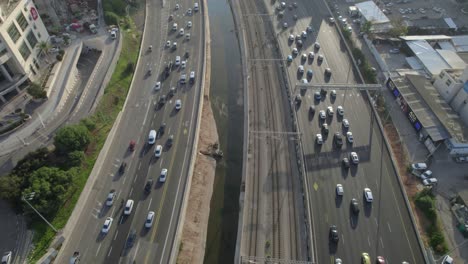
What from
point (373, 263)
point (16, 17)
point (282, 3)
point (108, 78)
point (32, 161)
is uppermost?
point (282, 3)

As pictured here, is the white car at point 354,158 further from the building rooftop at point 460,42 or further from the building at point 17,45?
the building at point 17,45

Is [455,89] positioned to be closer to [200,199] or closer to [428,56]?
[428,56]

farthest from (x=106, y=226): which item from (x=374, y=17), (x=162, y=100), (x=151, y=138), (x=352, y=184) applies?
(x=374, y=17)

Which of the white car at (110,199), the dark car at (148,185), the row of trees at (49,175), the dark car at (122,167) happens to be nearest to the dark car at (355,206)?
the dark car at (148,185)

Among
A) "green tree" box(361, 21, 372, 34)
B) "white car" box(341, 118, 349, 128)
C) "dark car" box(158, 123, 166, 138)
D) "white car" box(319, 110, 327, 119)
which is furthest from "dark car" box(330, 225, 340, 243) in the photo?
"green tree" box(361, 21, 372, 34)

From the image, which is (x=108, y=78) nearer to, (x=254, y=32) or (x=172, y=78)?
(x=172, y=78)

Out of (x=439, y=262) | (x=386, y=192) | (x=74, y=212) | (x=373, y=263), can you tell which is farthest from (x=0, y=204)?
(x=439, y=262)
